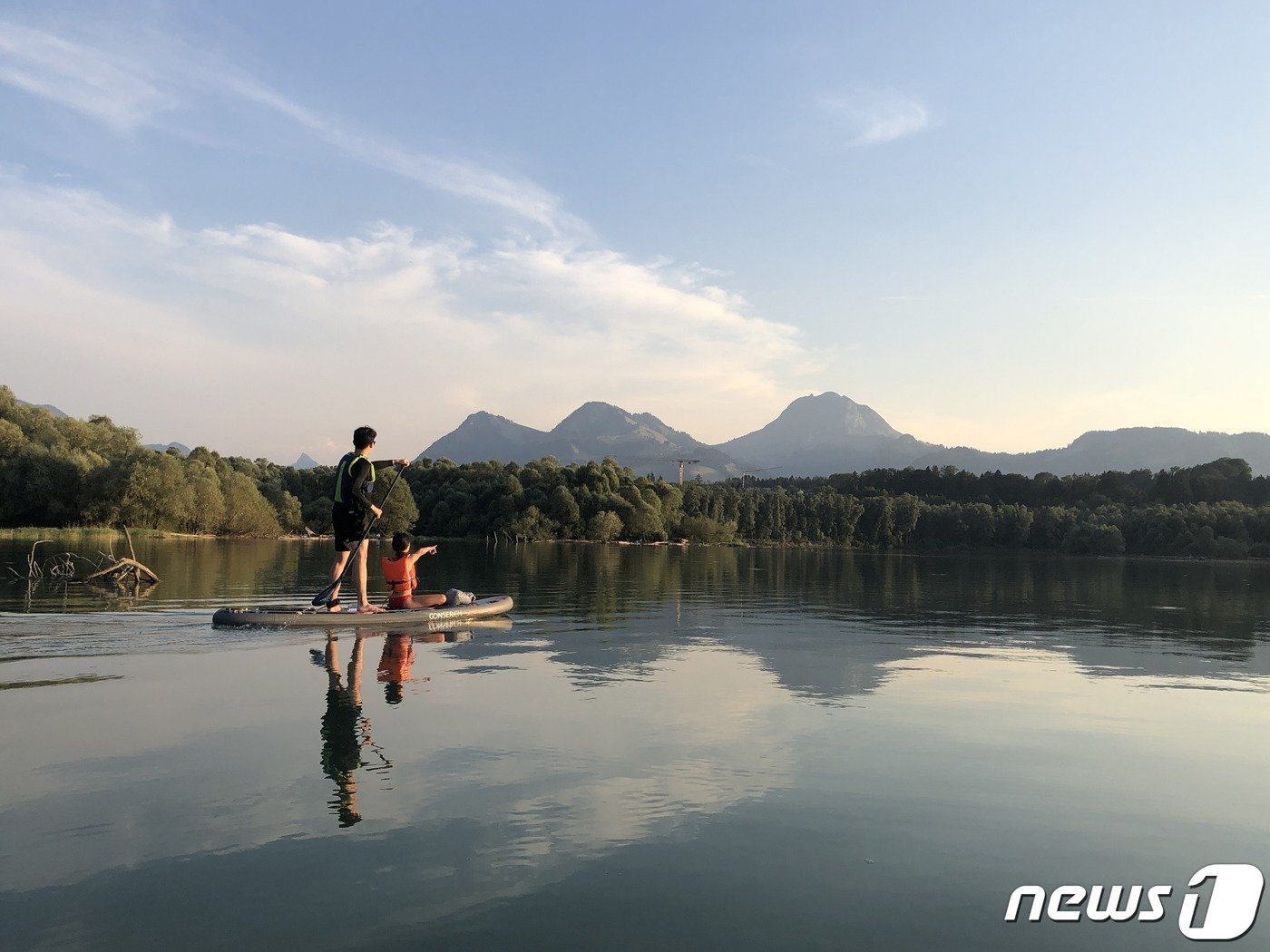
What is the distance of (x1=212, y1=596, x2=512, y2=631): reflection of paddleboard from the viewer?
18547 millimetres

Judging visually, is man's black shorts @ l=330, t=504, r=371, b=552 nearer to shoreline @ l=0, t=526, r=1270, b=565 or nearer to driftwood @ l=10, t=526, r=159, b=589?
driftwood @ l=10, t=526, r=159, b=589

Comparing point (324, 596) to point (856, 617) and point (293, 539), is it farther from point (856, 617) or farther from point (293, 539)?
point (293, 539)

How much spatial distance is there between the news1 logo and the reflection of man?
5181 mm

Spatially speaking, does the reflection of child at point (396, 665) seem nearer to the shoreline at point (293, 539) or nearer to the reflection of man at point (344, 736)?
the reflection of man at point (344, 736)

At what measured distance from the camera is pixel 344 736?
34.2ft

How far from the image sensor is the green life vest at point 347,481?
18.2 m

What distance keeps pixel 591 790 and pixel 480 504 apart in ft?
494

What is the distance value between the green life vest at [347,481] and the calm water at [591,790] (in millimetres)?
2720

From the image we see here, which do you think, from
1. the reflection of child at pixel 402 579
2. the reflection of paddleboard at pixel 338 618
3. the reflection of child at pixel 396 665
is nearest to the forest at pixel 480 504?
the reflection of child at pixel 402 579

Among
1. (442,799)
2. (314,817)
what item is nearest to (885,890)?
(442,799)

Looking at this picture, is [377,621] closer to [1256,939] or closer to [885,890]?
[885,890]

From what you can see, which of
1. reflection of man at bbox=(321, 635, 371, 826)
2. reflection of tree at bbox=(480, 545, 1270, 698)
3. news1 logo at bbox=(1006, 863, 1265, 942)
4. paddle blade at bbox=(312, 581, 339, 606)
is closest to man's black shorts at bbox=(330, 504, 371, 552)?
paddle blade at bbox=(312, 581, 339, 606)

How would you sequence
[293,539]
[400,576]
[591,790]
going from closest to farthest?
1. [591,790]
2. [400,576]
3. [293,539]

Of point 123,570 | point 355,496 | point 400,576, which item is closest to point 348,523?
point 355,496
